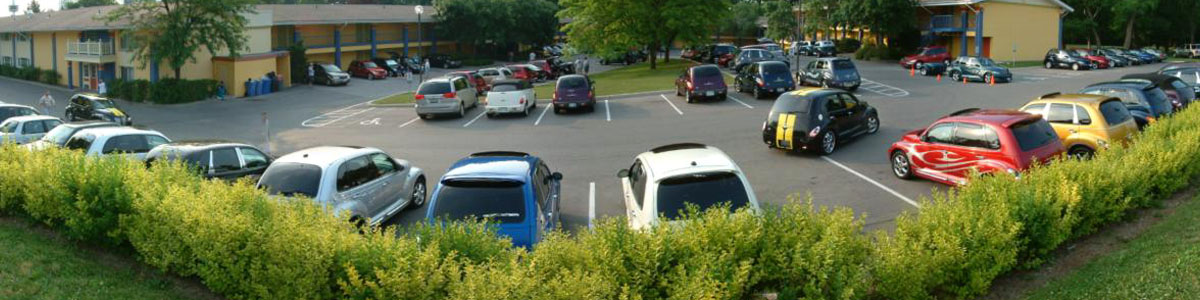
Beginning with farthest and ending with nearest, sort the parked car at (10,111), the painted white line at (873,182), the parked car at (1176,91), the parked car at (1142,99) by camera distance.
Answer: the parked car at (10,111) < the parked car at (1176,91) < the parked car at (1142,99) < the painted white line at (873,182)

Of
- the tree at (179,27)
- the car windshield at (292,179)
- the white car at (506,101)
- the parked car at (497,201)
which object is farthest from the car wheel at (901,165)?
the tree at (179,27)

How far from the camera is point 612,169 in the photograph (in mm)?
18562

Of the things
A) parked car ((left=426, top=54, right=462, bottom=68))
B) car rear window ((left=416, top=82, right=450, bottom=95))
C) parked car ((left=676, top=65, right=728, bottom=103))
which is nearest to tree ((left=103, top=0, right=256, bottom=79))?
car rear window ((left=416, top=82, right=450, bottom=95))

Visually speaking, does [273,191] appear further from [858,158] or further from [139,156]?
[858,158]

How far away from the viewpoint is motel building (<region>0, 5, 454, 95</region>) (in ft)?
147

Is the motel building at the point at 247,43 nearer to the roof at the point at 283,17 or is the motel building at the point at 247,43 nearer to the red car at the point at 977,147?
the roof at the point at 283,17

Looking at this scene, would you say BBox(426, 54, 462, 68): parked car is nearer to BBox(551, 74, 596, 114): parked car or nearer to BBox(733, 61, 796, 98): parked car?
BBox(551, 74, 596, 114): parked car

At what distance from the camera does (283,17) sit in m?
55.0

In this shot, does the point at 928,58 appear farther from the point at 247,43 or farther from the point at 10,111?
the point at 10,111

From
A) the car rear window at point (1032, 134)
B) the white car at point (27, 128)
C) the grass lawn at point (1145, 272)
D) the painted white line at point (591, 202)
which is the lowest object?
the painted white line at point (591, 202)

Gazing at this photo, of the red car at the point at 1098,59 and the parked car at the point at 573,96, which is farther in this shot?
the red car at the point at 1098,59

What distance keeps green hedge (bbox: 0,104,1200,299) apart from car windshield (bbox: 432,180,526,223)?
216 cm

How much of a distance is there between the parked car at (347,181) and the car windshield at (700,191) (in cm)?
420

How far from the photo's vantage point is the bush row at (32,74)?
52.2 meters
